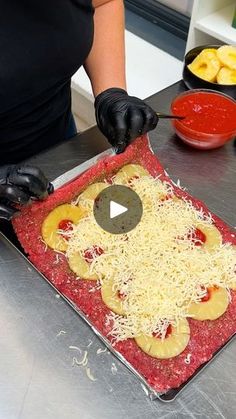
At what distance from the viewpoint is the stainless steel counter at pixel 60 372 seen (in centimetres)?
73

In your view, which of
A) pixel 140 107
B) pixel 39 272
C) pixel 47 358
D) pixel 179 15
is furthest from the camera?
pixel 179 15

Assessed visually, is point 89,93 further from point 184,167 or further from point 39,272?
point 39,272

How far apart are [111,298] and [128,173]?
0.29 meters

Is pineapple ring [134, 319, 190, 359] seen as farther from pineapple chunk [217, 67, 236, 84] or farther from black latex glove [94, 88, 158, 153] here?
pineapple chunk [217, 67, 236, 84]

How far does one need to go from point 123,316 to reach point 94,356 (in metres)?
0.08

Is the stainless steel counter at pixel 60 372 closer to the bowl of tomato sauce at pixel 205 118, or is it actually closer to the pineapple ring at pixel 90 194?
the pineapple ring at pixel 90 194

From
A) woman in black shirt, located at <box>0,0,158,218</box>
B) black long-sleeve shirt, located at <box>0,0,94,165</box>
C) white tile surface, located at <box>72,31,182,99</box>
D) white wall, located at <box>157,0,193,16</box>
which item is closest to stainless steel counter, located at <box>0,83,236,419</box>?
woman in black shirt, located at <box>0,0,158,218</box>

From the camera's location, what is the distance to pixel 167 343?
78cm

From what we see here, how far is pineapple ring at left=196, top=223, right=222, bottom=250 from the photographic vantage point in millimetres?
918

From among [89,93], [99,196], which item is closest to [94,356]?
[99,196]

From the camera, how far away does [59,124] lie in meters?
1.12

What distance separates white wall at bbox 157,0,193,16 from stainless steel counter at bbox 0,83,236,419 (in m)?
1.43

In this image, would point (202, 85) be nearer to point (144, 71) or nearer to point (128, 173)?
point (128, 173)
